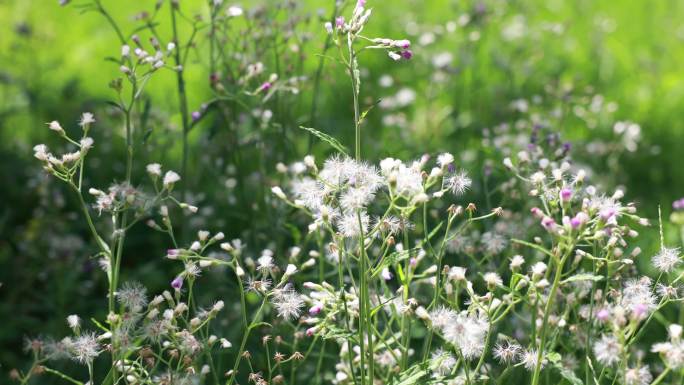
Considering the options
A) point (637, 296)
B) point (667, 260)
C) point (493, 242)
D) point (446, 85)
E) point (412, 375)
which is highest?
point (446, 85)

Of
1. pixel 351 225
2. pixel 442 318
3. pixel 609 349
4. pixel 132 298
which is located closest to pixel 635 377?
pixel 609 349

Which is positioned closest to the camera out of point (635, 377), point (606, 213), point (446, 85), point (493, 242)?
point (635, 377)

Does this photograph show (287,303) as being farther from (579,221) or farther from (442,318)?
(579,221)

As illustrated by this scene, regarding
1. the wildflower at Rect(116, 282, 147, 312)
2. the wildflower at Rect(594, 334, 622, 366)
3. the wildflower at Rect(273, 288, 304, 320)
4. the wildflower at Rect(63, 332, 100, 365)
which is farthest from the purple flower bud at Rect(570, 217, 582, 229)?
the wildflower at Rect(63, 332, 100, 365)

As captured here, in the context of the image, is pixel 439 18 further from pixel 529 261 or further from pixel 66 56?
pixel 529 261

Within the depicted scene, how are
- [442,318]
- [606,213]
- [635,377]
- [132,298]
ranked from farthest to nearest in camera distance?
[132,298]
[442,318]
[606,213]
[635,377]

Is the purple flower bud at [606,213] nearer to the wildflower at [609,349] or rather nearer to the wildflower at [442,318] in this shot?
the wildflower at [609,349]

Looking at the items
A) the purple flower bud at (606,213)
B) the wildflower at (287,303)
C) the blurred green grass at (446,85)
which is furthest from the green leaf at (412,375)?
the blurred green grass at (446,85)

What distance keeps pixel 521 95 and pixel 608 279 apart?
2761mm

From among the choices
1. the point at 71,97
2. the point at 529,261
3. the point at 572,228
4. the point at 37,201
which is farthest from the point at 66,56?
the point at 572,228

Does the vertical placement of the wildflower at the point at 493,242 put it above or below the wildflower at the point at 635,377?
above

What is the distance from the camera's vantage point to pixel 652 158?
4.64m

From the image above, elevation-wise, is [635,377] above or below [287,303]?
below

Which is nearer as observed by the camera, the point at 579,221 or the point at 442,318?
the point at 579,221
